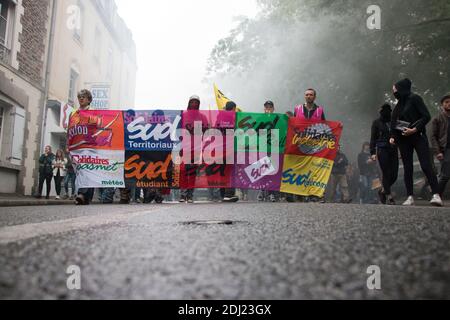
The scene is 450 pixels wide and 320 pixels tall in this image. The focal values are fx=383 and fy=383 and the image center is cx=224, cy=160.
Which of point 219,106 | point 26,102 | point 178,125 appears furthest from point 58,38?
point 178,125

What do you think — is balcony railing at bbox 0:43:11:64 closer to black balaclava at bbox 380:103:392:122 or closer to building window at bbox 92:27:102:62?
building window at bbox 92:27:102:62

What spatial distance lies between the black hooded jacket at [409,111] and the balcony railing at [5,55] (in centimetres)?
1012

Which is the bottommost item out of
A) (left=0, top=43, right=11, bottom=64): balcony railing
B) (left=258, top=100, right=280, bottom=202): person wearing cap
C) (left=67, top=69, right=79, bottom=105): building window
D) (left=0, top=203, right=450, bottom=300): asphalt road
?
(left=0, top=203, right=450, bottom=300): asphalt road

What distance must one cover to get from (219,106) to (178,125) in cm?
207

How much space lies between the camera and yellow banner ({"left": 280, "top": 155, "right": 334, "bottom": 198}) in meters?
7.54

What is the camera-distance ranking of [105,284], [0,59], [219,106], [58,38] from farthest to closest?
[58,38], [0,59], [219,106], [105,284]

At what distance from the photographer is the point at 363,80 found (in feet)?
49.0

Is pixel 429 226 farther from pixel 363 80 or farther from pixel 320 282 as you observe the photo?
pixel 363 80

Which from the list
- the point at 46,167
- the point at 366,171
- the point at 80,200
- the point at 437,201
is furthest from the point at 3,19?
the point at 437,201

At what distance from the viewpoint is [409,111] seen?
5.60 metres

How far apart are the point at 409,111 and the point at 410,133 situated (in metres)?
0.36

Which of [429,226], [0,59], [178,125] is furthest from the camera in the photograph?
[0,59]

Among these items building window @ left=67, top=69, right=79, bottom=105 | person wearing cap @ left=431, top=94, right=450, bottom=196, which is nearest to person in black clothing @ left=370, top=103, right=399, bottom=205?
person wearing cap @ left=431, top=94, right=450, bottom=196

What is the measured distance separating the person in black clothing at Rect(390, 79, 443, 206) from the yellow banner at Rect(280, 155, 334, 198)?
6.48 feet
